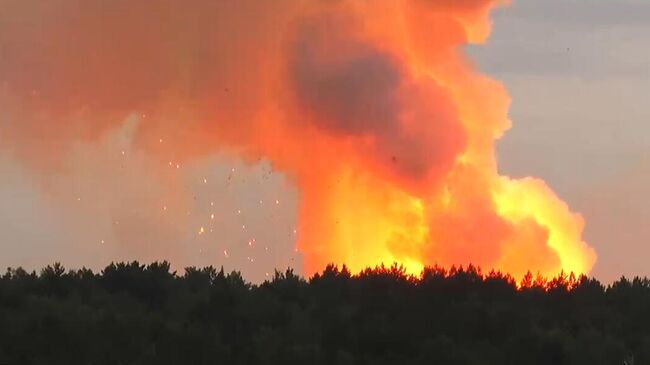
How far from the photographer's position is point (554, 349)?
34.4 metres

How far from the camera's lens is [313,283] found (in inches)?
1652

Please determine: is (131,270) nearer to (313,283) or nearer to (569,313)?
(313,283)

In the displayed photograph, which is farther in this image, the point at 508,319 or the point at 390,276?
the point at 390,276

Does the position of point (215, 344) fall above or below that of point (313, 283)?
below

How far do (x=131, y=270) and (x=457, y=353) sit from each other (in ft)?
43.1

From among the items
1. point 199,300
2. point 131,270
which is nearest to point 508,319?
point 199,300

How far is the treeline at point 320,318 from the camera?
107ft

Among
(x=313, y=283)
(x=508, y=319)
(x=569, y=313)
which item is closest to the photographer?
(x=508, y=319)

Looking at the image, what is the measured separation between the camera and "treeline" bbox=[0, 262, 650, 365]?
3266 cm

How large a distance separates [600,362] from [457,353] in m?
3.26

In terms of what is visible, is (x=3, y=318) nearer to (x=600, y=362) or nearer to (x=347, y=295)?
(x=347, y=295)

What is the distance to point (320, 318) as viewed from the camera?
36.2m

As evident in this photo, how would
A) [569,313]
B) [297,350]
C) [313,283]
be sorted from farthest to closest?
[313,283] → [569,313] → [297,350]

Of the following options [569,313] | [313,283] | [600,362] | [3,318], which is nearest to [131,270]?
[313,283]
